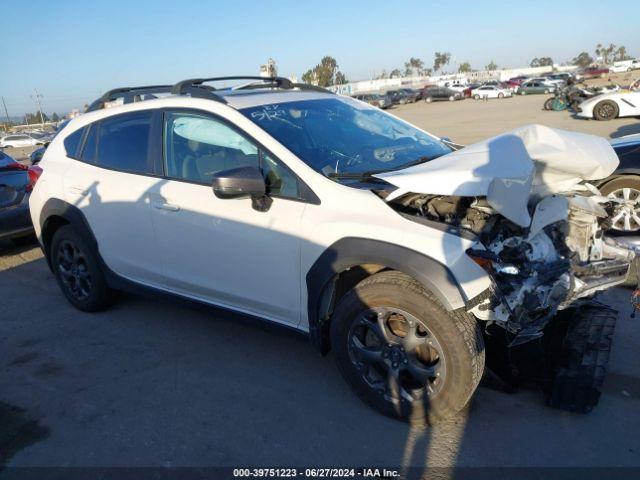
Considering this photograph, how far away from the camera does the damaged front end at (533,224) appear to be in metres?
2.65

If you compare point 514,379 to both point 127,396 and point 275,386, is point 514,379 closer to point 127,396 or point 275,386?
point 275,386

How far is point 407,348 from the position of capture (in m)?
2.82

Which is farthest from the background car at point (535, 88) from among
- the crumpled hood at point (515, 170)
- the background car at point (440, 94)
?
the crumpled hood at point (515, 170)

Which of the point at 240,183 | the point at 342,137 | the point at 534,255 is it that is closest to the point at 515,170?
the point at 534,255

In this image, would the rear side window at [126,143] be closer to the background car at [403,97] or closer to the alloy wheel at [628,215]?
the alloy wheel at [628,215]

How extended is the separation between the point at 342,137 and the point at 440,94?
53.3 m

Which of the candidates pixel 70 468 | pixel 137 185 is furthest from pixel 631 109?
pixel 70 468

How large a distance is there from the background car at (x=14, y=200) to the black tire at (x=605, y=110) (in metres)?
18.9

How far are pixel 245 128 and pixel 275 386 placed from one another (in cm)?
170

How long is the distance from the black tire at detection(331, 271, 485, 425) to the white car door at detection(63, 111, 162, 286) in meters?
1.71

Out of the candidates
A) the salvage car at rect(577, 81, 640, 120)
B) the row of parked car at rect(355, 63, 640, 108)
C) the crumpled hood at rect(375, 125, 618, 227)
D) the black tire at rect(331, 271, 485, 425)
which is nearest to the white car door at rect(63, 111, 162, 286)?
the black tire at rect(331, 271, 485, 425)

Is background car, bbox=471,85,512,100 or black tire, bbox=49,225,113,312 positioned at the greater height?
black tire, bbox=49,225,113,312

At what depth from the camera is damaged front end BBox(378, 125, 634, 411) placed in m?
2.65

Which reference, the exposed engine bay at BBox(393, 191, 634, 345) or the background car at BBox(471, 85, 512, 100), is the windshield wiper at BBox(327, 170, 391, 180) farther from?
the background car at BBox(471, 85, 512, 100)
